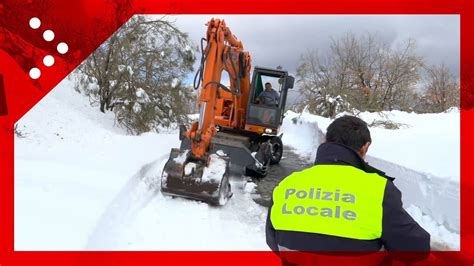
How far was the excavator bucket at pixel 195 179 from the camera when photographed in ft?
20.1

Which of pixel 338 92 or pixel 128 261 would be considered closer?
pixel 128 261

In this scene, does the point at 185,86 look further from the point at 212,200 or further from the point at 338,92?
the point at 212,200

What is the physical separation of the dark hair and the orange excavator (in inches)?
161

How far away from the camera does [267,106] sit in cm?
982

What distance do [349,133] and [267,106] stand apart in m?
7.70

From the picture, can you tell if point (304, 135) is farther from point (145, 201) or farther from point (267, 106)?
point (145, 201)

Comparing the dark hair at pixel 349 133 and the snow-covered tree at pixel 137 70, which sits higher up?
the snow-covered tree at pixel 137 70

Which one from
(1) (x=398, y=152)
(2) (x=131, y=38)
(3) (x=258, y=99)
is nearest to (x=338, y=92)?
(2) (x=131, y=38)

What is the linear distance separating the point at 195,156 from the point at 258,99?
412 centimetres

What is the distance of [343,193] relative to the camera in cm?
195

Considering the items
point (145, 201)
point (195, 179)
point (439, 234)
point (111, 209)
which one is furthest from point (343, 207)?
point (145, 201)

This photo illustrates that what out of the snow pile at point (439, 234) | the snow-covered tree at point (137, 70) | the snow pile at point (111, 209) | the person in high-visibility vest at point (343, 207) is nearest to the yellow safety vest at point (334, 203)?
the person in high-visibility vest at point (343, 207)

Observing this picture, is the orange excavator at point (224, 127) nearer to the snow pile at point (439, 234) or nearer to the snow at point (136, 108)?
the snow pile at point (439, 234)

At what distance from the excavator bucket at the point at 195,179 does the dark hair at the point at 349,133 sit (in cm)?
408
